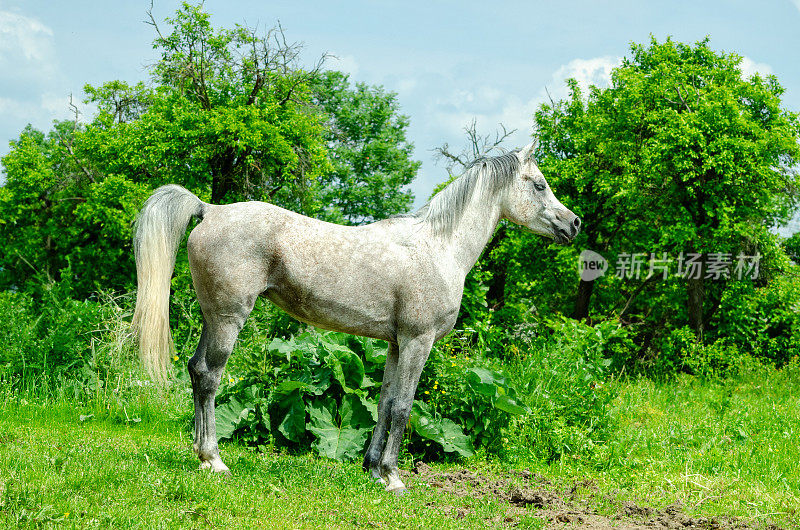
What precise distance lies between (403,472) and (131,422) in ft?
10.2

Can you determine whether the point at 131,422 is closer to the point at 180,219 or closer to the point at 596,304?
the point at 180,219

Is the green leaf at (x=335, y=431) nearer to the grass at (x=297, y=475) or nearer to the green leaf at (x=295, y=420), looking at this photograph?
the green leaf at (x=295, y=420)

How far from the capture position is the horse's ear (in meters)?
5.37

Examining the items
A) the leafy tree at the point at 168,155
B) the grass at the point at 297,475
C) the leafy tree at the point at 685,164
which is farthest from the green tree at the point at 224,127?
the grass at the point at 297,475

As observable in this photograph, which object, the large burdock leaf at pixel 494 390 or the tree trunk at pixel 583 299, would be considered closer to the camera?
the large burdock leaf at pixel 494 390

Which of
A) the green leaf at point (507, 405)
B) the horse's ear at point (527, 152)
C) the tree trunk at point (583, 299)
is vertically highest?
the tree trunk at point (583, 299)

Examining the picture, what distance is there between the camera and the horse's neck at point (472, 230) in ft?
17.1

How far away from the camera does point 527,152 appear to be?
5.39 meters

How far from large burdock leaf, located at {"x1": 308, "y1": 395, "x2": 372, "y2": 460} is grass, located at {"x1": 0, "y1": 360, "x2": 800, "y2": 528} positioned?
8.2 inches

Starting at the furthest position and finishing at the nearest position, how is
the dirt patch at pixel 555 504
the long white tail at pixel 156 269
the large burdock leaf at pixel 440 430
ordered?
the large burdock leaf at pixel 440 430, the dirt patch at pixel 555 504, the long white tail at pixel 156 269

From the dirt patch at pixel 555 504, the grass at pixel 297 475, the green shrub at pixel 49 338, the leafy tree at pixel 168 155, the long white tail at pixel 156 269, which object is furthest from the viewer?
the leafy tree at pixel 168 155

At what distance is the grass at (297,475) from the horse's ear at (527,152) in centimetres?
264

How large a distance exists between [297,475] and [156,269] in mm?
1762

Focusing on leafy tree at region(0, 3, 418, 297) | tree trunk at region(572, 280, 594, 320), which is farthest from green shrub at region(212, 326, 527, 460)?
tree trunk at region(572, 280, 594, 320)
